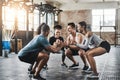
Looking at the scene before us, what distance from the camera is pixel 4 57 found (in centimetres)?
842

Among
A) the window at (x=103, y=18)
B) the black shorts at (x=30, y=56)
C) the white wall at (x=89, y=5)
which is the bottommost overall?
the black shorts at (x=30, y=56)

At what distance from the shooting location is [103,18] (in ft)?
62.3

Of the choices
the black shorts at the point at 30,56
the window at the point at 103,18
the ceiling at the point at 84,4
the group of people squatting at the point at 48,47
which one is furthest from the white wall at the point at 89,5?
the black shorts at the point at 30,56

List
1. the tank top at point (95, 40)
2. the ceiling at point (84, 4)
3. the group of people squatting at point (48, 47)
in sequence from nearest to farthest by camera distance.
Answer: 1. the group of people squatting at point (48, 47)
2. the tank top at point (95, 40)
3. the ceiling at point (84, 4)

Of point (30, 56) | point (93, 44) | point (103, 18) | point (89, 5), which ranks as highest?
point (89, 5)

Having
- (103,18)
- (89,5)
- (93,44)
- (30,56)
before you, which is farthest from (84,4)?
(30,56)

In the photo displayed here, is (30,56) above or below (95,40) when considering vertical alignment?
below

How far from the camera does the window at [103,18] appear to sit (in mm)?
18875

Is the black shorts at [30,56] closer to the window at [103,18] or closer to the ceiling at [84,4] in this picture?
the ceiling at [84,4]

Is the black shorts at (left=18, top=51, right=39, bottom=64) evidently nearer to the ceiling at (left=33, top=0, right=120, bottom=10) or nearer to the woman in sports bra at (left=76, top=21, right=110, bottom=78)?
the woman in sports bra at (left=76, top=21, right=110, bottom=78)

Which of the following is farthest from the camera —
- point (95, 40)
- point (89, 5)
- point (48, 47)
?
point (89, 5)

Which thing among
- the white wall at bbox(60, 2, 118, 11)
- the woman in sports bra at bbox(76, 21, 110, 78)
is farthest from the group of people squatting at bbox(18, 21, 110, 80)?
the white wall at bbox(60, 2, 118, 11)

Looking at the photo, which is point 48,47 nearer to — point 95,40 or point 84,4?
point 95,40

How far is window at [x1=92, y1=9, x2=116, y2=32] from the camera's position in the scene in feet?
61.9
